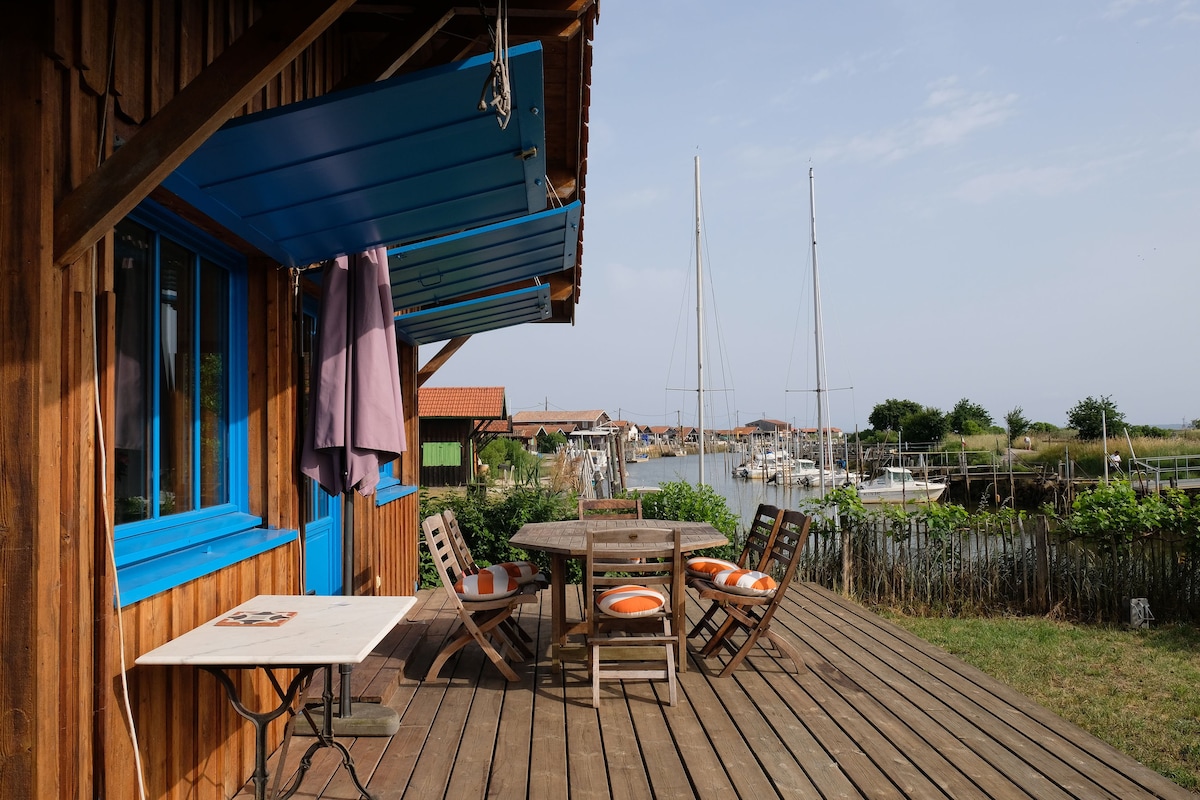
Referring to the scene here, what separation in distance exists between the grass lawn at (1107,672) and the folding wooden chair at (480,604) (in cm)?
318

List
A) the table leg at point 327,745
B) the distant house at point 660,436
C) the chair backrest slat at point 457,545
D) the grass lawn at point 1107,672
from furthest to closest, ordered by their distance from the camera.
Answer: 1. the distant house at point 660,436
2. the chair backrest slat at point 457,545
3. the grass lawn at point 1107,672
4. the table leg at point 327,745

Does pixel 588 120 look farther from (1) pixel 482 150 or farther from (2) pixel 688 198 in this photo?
(2) pixel 688 198

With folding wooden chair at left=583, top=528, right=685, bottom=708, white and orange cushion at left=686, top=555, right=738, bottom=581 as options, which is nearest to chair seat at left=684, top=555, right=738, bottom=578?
white and orange cushion at left=686, top=555, right=738, bottom=581

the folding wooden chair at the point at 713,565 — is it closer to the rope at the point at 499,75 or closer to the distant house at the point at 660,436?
the rope at the point at 499,75

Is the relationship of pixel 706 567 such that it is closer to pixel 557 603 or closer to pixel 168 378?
pixel 557 603

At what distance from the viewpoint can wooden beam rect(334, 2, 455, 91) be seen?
2.81 metres

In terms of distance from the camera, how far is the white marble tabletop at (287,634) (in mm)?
2090

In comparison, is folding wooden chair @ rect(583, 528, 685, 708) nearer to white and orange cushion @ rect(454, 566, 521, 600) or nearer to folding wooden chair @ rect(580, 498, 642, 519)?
white and orange cushion @ rect(454, 566, 521, 600)

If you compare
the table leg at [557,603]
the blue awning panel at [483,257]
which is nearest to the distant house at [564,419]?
the blue awning panel at [483,257]

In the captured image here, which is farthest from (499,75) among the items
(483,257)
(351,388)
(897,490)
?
(897,490)

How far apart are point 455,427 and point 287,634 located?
77.6 ft

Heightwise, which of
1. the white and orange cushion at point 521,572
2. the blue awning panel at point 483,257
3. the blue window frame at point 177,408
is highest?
the blue awning panel at point 483,257

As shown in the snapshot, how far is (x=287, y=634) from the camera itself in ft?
7.73

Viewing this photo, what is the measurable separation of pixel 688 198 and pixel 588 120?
38.3 ft
